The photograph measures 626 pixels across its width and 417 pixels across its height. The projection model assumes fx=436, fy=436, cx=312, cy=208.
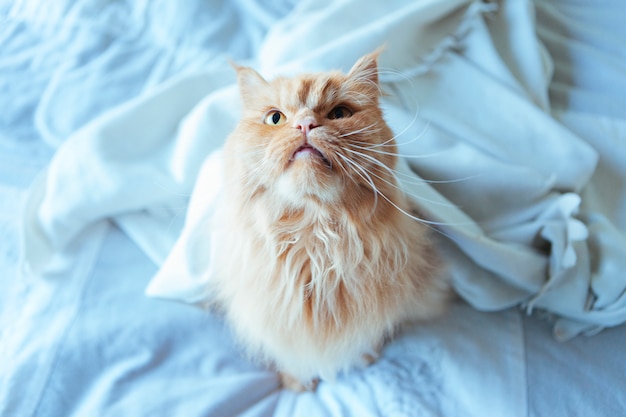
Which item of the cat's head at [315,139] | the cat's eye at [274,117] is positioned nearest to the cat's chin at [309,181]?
the cat's head at [315,139]

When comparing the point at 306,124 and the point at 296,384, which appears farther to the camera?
the point at 296,384

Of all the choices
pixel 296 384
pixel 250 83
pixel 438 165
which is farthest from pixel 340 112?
pixel 296 384

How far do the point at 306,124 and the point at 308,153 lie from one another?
0.18 feet

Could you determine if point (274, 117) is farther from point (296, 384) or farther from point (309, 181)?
point (296, 384)

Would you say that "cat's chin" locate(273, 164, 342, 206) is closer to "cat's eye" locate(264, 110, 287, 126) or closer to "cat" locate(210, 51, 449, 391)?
"cat" locate(210, 51, 449, 391)

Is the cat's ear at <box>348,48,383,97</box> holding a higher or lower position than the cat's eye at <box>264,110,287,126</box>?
lower

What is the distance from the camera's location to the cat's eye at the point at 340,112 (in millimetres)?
854

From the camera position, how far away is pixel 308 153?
729mm

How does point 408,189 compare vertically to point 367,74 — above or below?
below

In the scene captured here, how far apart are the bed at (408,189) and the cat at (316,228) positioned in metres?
0.15

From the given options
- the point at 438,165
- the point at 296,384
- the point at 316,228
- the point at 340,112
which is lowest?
the point at 296,384

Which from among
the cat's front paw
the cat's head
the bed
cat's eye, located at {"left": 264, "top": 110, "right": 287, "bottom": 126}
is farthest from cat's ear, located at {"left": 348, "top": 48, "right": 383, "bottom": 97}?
the cat's front paw

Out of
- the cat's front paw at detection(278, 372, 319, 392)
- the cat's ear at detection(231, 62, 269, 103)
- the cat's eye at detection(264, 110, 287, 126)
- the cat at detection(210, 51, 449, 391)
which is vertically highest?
the cat's ear at detection(231, 62, 269, 103)

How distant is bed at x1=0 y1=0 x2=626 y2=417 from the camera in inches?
40.2
